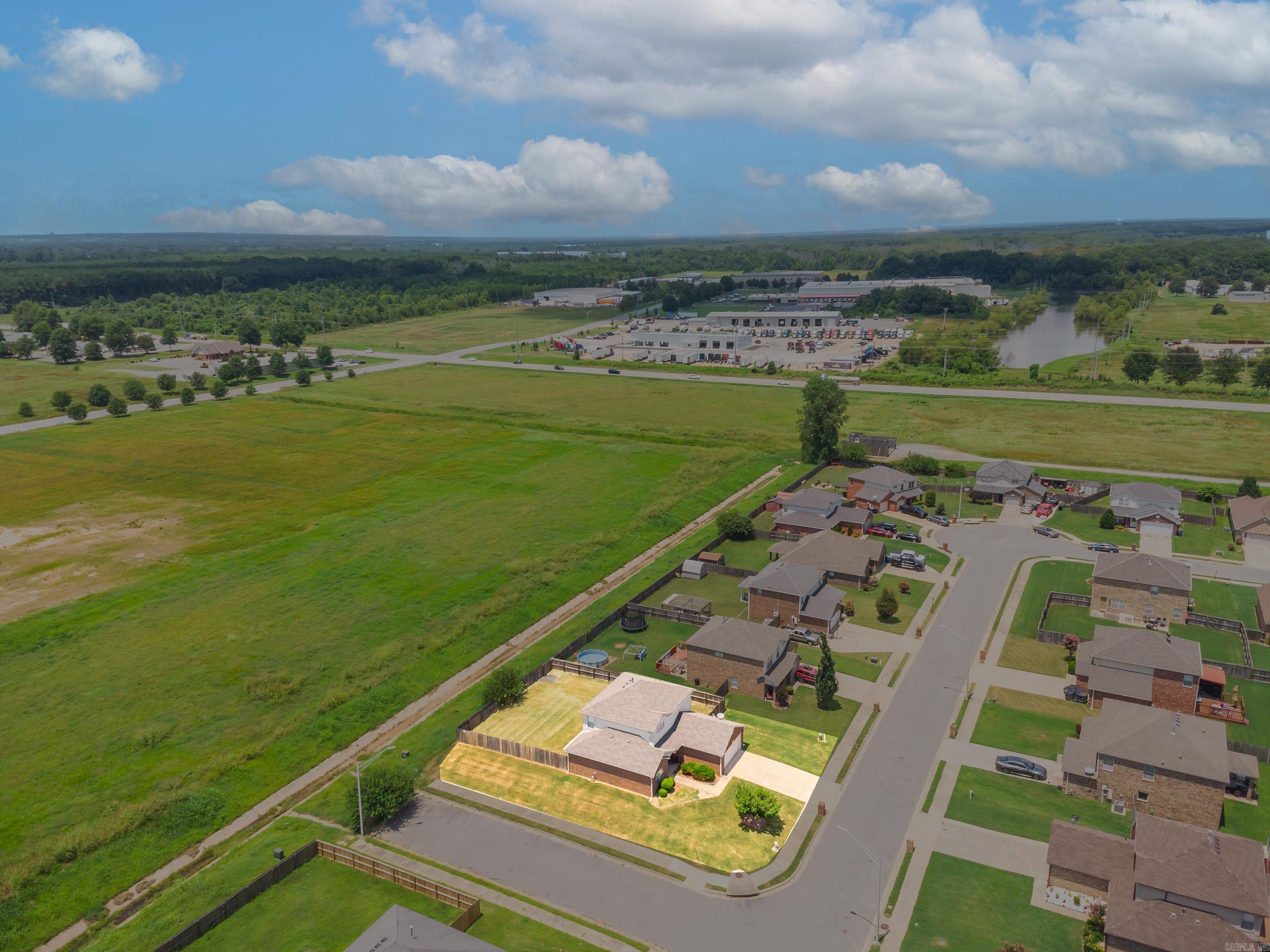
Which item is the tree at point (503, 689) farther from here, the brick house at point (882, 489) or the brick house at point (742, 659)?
the brick house at point (882, 489)

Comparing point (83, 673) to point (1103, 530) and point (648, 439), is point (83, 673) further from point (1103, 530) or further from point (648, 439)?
point (1103, 530)

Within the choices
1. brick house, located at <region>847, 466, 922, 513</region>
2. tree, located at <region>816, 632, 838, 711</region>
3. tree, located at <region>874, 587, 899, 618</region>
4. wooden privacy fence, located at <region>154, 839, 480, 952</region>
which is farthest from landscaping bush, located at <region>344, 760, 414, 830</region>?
brick house, located at <region>847, 466, 922, 513</region>

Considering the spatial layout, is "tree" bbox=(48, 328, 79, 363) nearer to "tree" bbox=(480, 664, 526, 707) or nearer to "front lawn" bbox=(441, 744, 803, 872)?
"tree" bbox=(480, 664, 526, 707)

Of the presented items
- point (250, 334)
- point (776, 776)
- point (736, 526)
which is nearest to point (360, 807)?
point (776, 776)

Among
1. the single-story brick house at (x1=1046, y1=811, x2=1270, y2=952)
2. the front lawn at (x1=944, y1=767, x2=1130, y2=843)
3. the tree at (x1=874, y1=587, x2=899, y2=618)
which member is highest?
the tree at (x1=874, y1=587, x2=899, y2=618)

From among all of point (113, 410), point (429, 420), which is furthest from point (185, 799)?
point (113, 410)

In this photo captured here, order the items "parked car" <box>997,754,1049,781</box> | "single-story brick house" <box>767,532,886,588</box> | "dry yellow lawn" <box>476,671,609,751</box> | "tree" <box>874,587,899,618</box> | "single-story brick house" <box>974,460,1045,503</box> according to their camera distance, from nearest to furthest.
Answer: "parked car" <box>997,754,1049,781</box>, "dry yellow lawn" <box>476,671,609,751</box>, "tree" <box>874,587,899,618</box>, "single-story brick house" <box>767,532,886,588</box>, "single-story brick house" <box>974,460,1045,503</box>

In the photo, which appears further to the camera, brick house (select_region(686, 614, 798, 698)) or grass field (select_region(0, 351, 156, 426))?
grass field (select_region(0, 351, 156, 426))
